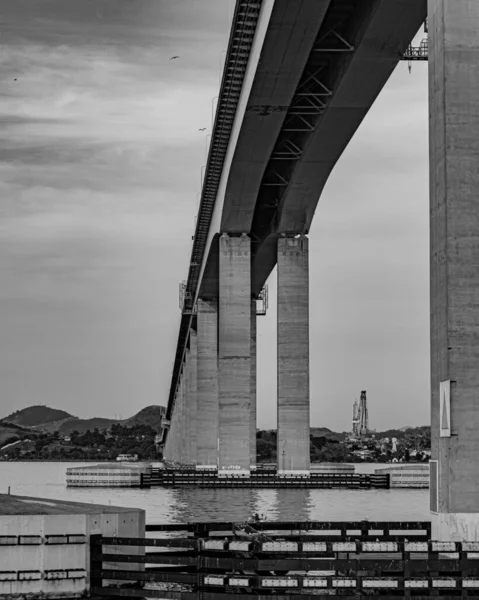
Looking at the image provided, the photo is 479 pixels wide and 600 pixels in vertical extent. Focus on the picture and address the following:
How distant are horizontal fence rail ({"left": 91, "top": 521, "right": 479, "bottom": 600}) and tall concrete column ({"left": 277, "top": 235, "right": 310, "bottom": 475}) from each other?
66874 millimetres

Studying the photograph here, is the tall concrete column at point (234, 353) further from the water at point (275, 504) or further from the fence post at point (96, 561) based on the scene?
the fence post at point (96, 561)

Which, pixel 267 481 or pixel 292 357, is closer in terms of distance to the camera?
pixel 267 481

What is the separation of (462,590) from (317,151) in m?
54.6

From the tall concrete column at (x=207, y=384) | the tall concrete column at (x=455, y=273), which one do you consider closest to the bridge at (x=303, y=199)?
the tall concrete column at (x=455, y=273)

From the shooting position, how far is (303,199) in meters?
81.8

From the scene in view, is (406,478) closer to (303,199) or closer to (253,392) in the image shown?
(303,199)

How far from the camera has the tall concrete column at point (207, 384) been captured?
11288cm

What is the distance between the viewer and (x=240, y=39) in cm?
5662

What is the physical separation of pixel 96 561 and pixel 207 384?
99.1 meters

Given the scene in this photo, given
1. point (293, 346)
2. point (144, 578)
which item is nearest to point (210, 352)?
point (293, 346)

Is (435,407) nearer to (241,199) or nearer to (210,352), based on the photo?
(241,199)

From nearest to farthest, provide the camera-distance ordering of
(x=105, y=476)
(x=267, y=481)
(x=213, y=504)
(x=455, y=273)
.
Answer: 1. (x=455, y=273)
2. (x=213, y=504)
3. (x=267, y=481)
4. (x=105, y=476)

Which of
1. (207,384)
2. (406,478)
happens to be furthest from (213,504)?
(207,384)

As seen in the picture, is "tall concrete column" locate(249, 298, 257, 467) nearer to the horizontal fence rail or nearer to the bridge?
the bridge
